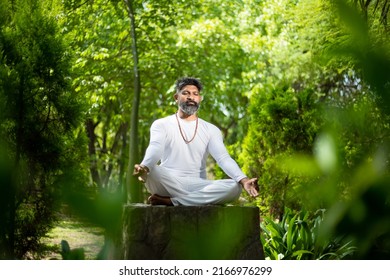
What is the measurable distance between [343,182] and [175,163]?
16.4ft

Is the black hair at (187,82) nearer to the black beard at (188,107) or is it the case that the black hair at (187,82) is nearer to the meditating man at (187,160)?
the meditating man at (187,160)

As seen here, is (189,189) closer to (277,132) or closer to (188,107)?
(188,107)

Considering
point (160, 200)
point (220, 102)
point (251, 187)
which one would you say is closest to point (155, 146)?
point (160, 200)

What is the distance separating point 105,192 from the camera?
0.55 m

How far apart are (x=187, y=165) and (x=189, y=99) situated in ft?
2.04

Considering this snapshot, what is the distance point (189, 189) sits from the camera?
18.2 feet

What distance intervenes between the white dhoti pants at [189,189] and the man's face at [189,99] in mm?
593

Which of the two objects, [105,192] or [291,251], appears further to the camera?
[291,251]

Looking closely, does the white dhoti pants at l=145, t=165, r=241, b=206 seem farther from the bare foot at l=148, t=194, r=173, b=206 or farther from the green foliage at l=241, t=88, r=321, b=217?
the green foliage at l=241, t=88, r=321, b=217
